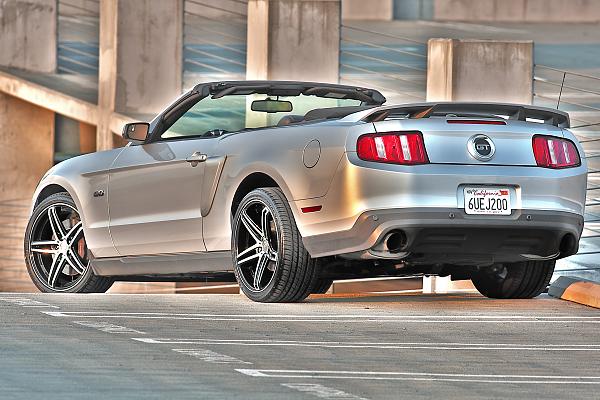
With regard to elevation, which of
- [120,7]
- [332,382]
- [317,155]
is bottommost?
[332,382]

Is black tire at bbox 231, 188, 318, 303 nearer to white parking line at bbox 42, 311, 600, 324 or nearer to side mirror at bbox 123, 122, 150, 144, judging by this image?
white parking line at bbox 42, 311, 600, 324

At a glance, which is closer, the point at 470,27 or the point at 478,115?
the point at 478,115

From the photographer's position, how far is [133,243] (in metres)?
11.6

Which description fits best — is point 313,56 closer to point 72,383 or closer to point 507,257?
point 507,257

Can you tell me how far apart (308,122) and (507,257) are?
1350 millimetres

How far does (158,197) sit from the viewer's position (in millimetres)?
11336

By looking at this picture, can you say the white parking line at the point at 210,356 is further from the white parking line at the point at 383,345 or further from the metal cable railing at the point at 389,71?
the metal cable railing at the point at 389,71

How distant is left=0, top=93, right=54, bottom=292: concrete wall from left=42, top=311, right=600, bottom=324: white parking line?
13552 mm

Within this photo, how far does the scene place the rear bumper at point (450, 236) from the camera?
988cm

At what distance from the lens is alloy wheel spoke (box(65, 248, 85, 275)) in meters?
12.3

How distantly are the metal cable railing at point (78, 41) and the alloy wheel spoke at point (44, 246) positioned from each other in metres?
10.6

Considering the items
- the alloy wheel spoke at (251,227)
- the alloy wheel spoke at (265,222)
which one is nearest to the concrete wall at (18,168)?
the alloy wheel spoke at (251,227)

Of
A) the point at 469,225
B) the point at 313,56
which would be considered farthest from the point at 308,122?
the point at 313,56

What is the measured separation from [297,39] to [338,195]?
30.4 feet
